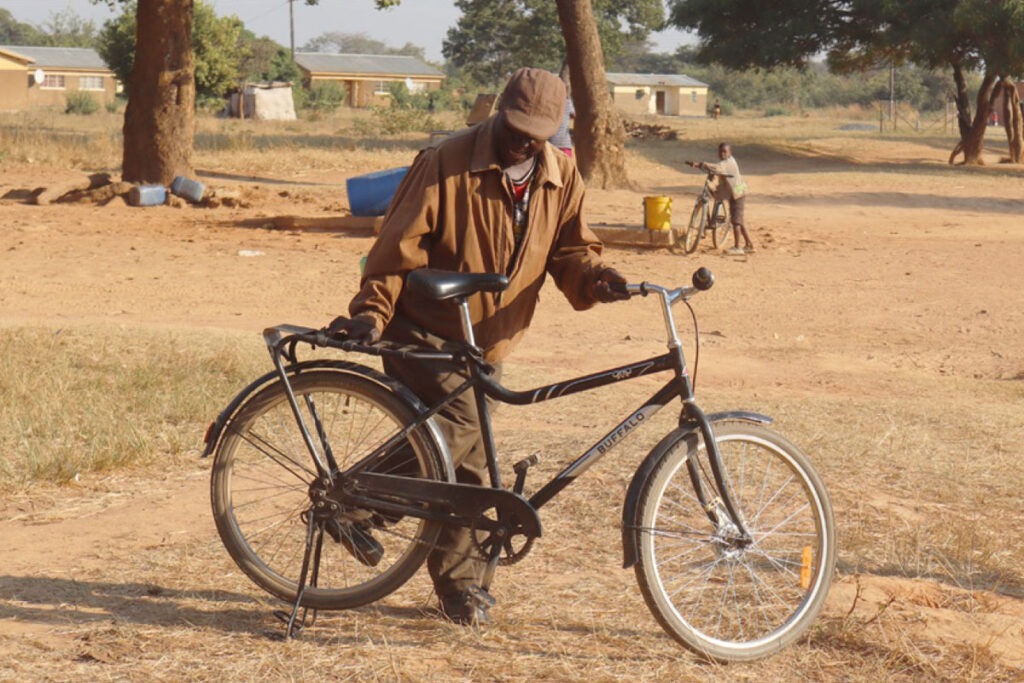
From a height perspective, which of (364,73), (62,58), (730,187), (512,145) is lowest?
(730,187)

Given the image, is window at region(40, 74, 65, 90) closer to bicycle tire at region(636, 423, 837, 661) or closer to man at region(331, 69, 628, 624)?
man at region(331, 69, 628, 624)

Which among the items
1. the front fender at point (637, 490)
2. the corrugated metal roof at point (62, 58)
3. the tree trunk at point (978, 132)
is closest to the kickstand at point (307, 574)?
the front fender at point (637, 490)

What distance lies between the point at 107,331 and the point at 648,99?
91.1 metres

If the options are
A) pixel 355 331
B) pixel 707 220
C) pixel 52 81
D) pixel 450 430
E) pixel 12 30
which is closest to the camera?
pixel 355 331

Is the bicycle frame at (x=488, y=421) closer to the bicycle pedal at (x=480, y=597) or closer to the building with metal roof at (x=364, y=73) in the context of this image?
the bicycle pedal at (x=480, y=597)

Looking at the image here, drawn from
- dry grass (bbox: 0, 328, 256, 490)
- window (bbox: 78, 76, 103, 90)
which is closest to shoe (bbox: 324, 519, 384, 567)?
dry grass (bbox: 0, 328, 256, 490)

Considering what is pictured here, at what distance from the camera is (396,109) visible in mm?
41188

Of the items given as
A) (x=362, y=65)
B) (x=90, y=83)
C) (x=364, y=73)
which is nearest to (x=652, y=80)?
(x=362, y=65)

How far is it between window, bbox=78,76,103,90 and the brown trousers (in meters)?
91.6

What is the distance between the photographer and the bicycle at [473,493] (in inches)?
153

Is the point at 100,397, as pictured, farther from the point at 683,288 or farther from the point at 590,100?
the point at 590,100

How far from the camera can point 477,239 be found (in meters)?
4.14

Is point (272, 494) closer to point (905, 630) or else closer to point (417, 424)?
point (417, 424)

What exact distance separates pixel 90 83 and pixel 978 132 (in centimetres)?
7085
